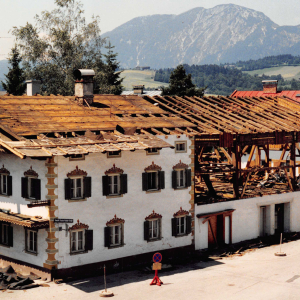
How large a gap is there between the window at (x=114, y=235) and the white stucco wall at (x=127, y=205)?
0.86ft

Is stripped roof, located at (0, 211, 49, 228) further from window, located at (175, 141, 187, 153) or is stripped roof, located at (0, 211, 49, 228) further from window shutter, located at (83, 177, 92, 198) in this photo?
window, located at (175, 141, 187, 153)

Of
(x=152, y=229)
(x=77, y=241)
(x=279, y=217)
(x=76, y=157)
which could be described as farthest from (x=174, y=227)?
(x=279, y=217)

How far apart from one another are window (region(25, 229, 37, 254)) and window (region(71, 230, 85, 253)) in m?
2.13

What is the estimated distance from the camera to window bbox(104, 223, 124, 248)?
31203 mm

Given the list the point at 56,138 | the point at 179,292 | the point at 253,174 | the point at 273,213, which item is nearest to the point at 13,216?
the point at 56,138

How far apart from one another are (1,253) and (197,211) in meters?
12.6

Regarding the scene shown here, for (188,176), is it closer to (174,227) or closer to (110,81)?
(174,227)

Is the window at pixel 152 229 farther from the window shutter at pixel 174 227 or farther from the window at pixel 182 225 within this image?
the window at pixel 182 225

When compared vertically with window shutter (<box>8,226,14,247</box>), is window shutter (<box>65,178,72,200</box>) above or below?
above

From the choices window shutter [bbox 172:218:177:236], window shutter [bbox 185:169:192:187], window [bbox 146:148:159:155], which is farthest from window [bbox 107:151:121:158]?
window shutter [bbox 172:218:177:236]

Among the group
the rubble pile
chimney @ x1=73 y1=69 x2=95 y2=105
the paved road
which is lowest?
the paved road

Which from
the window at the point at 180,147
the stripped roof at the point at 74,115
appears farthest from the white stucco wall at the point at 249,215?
the stripped roof at the point at 74,115

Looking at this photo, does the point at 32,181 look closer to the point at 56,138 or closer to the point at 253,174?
the point at 56,138

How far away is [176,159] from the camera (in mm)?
34781
